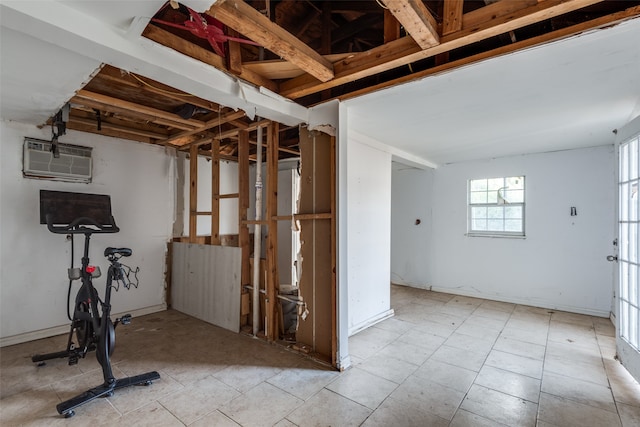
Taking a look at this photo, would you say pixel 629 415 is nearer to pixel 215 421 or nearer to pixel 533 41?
pixel 533 41

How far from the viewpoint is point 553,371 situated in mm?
2688

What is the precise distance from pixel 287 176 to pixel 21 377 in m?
3.97

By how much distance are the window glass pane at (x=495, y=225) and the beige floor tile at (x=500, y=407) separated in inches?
132

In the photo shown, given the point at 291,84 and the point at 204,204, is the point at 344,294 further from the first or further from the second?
the point at 204,204

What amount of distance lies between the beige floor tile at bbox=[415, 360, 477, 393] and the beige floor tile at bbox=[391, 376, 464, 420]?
7cm

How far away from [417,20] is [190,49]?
1468 millimetres

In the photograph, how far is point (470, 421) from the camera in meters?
2.00

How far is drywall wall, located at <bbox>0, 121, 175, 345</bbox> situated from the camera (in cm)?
318

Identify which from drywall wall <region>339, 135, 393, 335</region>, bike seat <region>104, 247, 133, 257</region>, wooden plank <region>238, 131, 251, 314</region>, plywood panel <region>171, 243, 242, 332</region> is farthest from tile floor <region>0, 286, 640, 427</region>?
bike seat <region>104, 247, 133, 257</region>

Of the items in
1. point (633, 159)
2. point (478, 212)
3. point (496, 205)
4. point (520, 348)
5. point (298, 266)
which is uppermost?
point (633, 159)

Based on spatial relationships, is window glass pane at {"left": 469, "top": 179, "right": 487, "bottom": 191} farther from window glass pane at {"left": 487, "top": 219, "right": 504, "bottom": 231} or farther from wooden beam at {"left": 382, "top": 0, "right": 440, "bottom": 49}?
wooden beam at {"left": 382, "top": 0, "right": 440, "bottom": 49}

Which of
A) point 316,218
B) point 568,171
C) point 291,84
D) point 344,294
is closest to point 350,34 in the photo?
point 291,84

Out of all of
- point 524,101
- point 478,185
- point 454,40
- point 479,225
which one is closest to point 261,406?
point 454,40

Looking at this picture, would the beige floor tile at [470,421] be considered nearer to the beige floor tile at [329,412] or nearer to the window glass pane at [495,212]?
the beige floor tile at [329,412]
